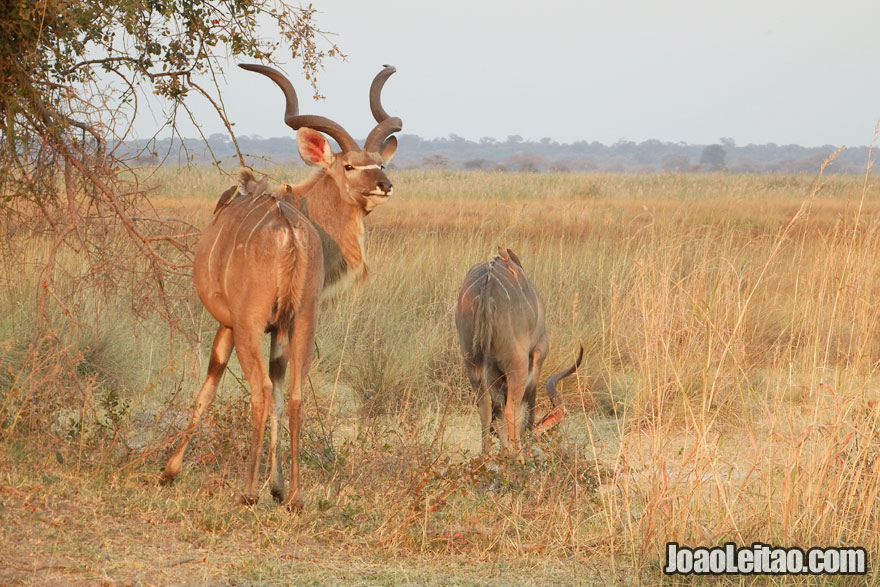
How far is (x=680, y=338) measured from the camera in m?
7.76

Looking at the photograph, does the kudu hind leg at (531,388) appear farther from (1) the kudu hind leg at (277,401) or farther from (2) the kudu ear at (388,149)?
(1) the kudu hind leg at (277,401)

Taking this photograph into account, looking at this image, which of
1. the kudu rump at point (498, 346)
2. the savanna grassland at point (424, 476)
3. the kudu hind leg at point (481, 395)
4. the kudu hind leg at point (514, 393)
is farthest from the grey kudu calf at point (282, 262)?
the kudu hind leg at point (514, 393)

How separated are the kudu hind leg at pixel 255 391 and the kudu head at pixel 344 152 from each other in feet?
3.55

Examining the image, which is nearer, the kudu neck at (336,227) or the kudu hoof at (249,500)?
the kudu hoof at (249,500)

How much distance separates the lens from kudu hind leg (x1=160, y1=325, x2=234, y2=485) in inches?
197

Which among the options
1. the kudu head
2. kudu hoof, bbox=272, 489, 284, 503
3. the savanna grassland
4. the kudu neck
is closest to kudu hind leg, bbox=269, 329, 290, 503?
kudu hoof, bbox=272, 489, 284, 503

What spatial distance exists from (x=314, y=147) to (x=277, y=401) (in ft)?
4.81

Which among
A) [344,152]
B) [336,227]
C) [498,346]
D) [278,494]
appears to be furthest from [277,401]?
[498,346]

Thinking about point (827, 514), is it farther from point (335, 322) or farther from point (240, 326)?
point (335, 322)

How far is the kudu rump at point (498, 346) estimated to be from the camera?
603cm

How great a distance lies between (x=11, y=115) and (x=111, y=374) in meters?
2.63

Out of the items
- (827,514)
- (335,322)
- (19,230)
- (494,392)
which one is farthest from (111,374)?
(827,514)

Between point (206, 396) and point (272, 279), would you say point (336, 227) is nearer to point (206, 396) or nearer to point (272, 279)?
point (272, 279)

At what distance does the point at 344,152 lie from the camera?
541 centimetres
